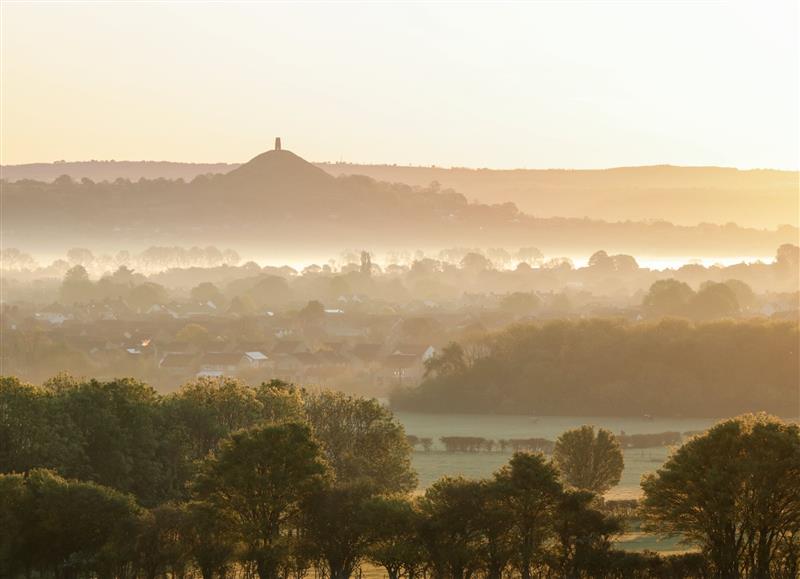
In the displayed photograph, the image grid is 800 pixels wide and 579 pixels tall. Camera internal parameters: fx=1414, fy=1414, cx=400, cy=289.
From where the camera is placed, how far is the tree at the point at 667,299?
135125 millimetres

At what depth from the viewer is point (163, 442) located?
49.9 m

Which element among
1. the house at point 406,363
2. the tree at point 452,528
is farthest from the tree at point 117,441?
the house at point 406,363

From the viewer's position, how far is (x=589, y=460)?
185ft

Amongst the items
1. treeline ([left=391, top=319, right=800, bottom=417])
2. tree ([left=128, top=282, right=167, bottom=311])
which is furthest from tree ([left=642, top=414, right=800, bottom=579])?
tree ([left=128, top=282, right=167, bottom=311])

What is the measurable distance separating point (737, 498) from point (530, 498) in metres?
6.04

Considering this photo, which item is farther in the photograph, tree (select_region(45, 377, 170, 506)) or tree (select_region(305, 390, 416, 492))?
tree (select_region(305, 390, 416, 492))

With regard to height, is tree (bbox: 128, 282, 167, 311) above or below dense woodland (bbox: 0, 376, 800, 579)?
above

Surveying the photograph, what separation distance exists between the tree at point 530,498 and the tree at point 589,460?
13645 millimetres

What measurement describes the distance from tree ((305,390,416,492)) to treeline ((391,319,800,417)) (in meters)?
35.4

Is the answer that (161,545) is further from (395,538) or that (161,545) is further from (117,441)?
(117,441)

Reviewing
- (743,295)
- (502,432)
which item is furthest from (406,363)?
(743,295)

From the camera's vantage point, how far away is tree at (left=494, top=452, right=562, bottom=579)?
136ft

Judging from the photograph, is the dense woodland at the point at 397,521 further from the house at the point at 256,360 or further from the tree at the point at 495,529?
the house at the point at 256,360

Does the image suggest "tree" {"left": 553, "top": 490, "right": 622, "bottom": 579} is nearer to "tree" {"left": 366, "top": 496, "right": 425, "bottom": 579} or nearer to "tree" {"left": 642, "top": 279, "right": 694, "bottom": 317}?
"tree" {"left": 366, "top": 496, "right": 425, "bottom": 579}
